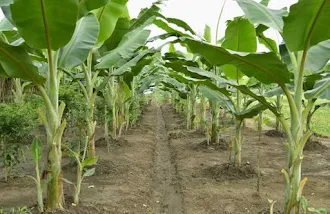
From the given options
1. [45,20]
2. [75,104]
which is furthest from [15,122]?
[45,20]

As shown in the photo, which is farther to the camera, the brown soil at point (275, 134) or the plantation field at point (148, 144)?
the brown soil at point (275, 134)

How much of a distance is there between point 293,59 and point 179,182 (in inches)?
118

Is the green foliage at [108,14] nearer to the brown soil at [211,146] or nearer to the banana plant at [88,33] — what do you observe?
the banana plant at [88,33]

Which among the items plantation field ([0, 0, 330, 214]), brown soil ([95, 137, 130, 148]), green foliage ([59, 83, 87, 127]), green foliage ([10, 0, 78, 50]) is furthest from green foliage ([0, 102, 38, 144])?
brown soil ([95, 137, 130, 148])

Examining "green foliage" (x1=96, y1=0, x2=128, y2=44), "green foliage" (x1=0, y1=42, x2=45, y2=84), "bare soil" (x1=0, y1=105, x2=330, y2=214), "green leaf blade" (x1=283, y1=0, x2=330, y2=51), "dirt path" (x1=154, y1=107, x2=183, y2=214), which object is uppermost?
"green foliage" (x1=96, y1=0, x2=128, y2=44)

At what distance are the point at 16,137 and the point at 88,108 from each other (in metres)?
1.18

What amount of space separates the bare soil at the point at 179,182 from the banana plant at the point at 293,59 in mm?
1006

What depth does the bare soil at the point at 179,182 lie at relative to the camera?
15.6 feet

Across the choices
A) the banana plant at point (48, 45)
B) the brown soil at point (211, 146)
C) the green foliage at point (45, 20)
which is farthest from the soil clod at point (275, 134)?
the green foliage at point (45, 20)

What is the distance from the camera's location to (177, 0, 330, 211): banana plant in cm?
297

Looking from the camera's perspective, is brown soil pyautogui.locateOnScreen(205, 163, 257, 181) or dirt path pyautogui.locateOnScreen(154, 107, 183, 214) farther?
brown soil pyautogui.locateOnScreen(205, 163, 257, 181)

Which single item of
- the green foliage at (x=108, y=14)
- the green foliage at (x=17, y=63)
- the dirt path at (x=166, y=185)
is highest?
the green foliage at (x=108, y=14)

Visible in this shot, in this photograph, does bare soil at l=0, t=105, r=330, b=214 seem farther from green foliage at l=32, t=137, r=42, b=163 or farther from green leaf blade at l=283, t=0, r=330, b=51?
green leaf blade at l=283, t=0, r=330, b=51

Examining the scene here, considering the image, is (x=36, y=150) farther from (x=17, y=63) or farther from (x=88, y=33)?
(x=88, y=33)
